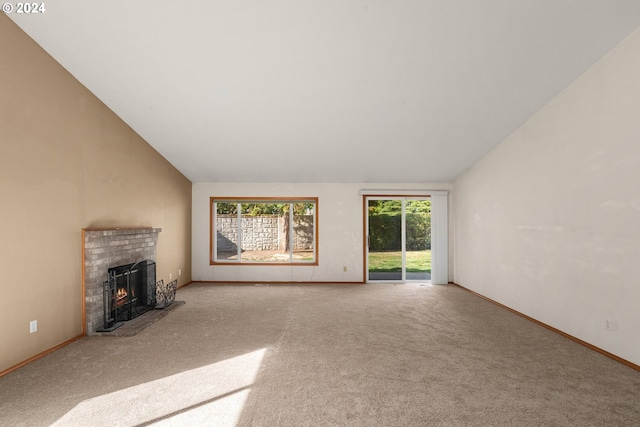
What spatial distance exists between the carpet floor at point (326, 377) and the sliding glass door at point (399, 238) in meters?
2.61

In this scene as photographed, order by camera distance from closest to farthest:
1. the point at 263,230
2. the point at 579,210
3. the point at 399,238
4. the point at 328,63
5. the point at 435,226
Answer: the point at 328,63 → the point at 579,210 → the point at 435,226 → the point at 399,238 → the point at 263,230

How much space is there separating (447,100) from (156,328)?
4575 millimetres

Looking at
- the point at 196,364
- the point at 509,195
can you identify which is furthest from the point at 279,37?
the point at 509,195

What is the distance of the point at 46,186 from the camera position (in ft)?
10.8

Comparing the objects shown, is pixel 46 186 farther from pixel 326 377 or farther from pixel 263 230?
pixel 263 230

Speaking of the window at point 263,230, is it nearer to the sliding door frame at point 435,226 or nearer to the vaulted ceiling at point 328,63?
the sliding door frame at point 435,226

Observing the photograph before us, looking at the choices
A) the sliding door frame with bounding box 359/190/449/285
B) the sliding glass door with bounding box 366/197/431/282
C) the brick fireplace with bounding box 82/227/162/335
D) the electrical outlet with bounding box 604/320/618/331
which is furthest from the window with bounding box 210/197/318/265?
the electrical outlet with bounding box 604/320/618/331

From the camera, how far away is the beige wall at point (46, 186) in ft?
9.50

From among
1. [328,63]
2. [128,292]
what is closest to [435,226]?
[328,63]

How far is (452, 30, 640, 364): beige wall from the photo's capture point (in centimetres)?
308

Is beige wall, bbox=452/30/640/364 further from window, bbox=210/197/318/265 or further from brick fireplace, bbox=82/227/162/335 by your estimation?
brick fireplace, bbox=82/227/162/335

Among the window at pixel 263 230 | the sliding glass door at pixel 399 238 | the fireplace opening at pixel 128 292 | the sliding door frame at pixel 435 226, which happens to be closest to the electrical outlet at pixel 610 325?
the sliding door frame at pixel 435 226

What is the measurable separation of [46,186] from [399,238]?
19.3 feet

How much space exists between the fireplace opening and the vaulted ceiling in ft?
6.68
